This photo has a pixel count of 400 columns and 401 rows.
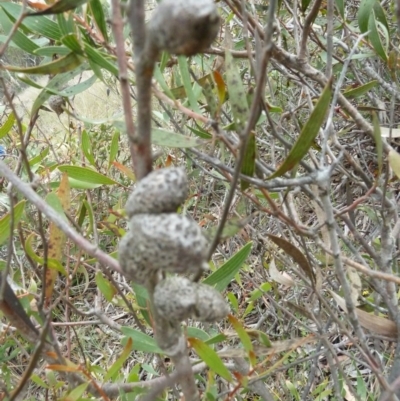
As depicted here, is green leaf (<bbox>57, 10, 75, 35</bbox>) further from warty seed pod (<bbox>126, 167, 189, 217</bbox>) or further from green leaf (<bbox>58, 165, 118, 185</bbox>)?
warty seed pod (<bbox>126, 167, 189, 217</bbox>)

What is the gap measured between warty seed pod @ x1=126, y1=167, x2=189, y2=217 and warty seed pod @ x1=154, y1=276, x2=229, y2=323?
79 millimetres

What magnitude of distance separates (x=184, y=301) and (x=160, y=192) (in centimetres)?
11

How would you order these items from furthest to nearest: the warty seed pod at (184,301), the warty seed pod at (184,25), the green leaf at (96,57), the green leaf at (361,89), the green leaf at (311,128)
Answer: the green leaf at (361,89) → the green leaf at (96,57) → the green leaf at (311,128) → the warty seed pod at (184,301) → the warty seed pod at (184,25)

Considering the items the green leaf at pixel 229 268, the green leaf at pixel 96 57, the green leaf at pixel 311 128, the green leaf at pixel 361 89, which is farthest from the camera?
the green leaf at pixel 361 89

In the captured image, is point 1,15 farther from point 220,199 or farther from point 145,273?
point 220,199

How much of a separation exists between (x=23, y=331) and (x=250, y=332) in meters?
0.37

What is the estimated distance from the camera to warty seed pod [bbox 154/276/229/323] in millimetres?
440

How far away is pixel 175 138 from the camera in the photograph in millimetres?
639

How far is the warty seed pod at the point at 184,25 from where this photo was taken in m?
0.30

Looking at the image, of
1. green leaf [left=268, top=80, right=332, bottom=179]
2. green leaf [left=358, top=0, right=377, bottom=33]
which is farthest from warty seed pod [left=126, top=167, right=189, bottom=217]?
green leaf [left=358, top=0, right=377, bottom=33]

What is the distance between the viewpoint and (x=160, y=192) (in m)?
0.40

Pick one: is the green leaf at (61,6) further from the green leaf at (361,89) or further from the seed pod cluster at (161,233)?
the green leaf at (361,89)

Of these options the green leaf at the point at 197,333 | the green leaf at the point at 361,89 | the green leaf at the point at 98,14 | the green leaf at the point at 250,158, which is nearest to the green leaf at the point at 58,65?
the green leaf at the point at 98,14

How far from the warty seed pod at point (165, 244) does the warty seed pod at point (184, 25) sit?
5.5 inches
